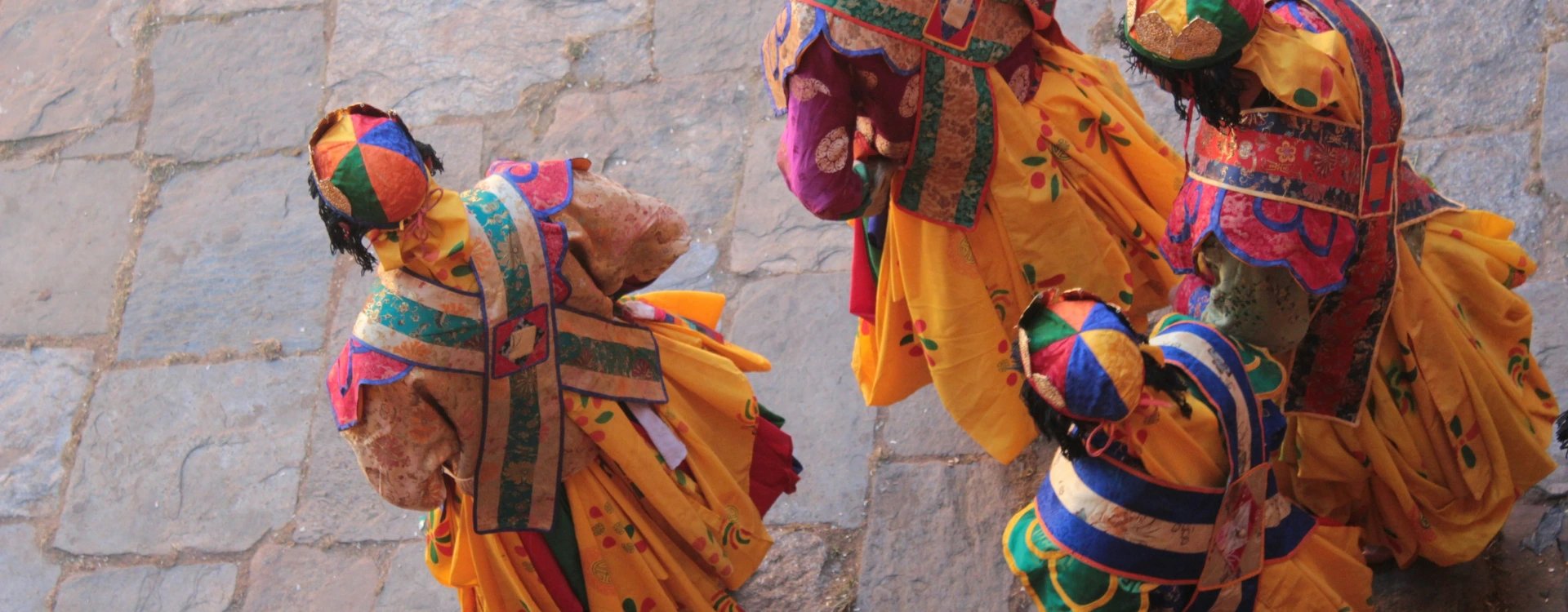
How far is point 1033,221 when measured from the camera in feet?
9.81

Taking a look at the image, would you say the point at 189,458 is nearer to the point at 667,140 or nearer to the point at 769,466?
the point at 667,140

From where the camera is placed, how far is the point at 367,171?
250 cm

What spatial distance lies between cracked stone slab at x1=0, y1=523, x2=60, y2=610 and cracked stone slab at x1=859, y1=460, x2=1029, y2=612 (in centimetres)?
254

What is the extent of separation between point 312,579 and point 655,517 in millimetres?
1496

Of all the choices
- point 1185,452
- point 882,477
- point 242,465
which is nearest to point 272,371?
point 242,465

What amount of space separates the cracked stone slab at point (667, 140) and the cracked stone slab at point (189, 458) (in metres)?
1.17

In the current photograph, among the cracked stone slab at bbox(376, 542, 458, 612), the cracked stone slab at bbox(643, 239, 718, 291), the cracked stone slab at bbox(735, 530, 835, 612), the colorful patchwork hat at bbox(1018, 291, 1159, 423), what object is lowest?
the cracked stone slab at bbox(376, 542, 458, 612)

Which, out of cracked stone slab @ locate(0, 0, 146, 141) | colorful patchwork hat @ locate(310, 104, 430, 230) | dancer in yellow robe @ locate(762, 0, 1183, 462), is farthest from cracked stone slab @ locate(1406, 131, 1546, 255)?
cracked stone slab @ locate(0, 0, 146, 141)

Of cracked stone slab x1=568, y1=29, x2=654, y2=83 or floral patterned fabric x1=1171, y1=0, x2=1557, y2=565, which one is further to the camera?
cracked stone slab x1=568, y1=29, x2=654, y2=83

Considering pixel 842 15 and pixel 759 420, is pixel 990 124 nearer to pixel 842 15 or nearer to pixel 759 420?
pixel 842 15

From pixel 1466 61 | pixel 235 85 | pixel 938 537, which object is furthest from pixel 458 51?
pixel 1466 61

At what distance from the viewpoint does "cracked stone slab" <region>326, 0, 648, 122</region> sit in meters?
5.34

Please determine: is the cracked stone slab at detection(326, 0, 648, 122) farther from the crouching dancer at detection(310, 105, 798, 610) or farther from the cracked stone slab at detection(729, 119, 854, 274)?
the crouching dancer at detection(310, 105, 798, 610)

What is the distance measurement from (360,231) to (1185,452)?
1.48 m
